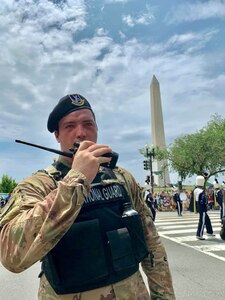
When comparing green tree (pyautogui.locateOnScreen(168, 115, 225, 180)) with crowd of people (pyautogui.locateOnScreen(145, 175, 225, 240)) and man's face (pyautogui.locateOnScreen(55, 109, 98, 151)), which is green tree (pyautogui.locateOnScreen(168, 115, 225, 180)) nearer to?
crowd of people (pyautogui.locateOnScreen(145, 175, 225, 240))

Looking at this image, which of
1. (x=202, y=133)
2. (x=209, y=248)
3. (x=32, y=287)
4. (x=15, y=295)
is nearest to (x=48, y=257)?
(x=15, y=295)

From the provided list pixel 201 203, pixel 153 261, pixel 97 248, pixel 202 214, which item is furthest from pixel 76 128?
pixel 201 203

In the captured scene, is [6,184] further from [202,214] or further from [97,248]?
[97,248]

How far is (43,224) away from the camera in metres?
1.16

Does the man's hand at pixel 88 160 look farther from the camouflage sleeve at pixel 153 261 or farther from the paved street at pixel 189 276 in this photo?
the paved street at pixel 189 276

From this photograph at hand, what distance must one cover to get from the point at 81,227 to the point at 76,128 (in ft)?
1.58

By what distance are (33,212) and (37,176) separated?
0.37 m

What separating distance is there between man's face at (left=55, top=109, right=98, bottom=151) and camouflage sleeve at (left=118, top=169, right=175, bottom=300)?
13.3 inches

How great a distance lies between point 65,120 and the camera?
1688 mm

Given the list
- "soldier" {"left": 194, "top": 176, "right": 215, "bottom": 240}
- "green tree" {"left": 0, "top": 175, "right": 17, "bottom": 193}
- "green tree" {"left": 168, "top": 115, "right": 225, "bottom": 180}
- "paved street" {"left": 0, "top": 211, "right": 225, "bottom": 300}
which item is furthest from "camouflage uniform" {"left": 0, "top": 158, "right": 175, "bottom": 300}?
"green tree" {"left": 0, "top": 175, "right": 17, "bottom": 193}

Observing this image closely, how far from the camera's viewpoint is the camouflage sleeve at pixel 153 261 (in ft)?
5.74

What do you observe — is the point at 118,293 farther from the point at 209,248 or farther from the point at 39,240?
the point at 209,248

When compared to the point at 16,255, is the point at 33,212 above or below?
above

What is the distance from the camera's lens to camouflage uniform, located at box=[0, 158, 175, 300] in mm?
1168
